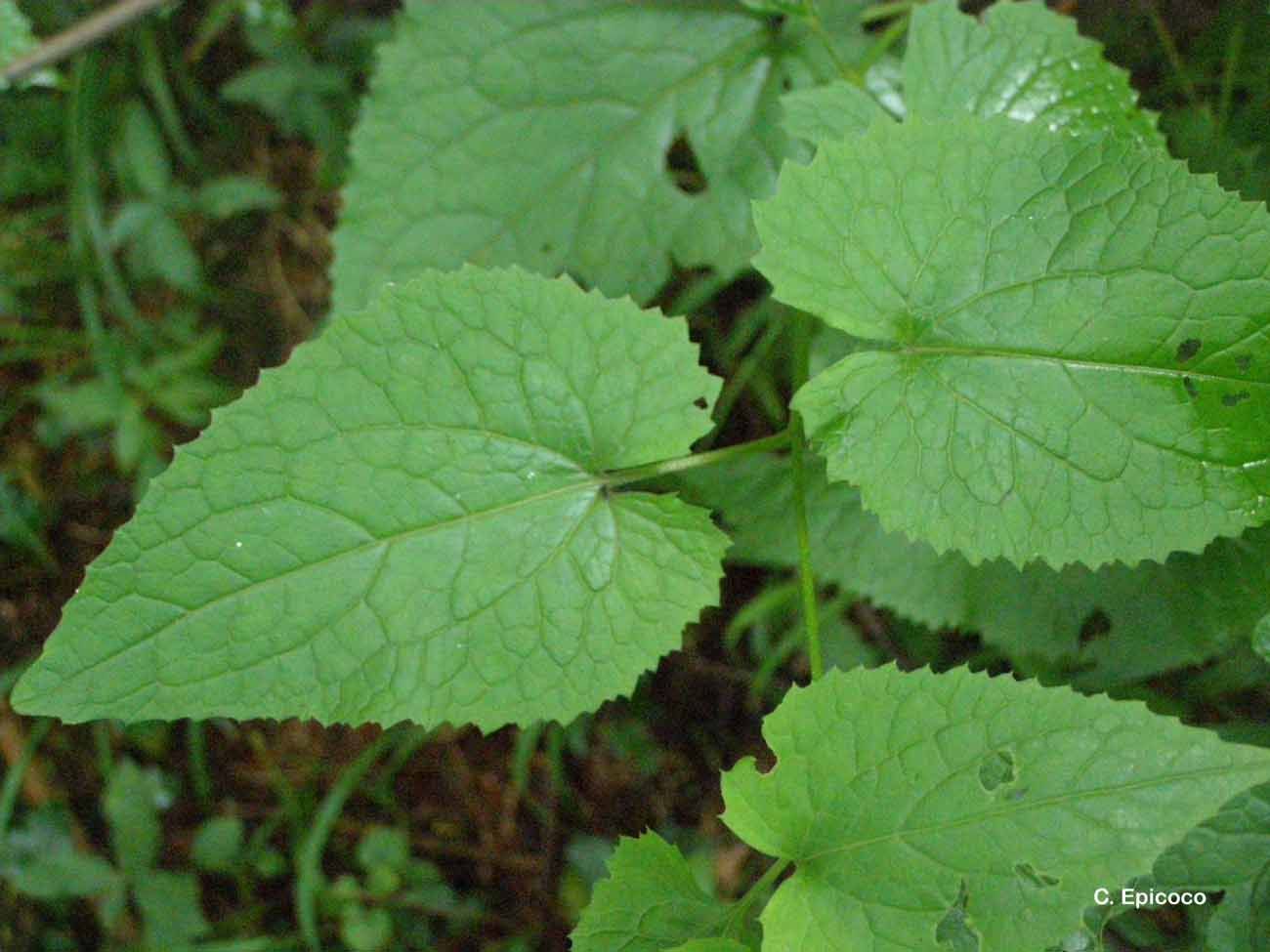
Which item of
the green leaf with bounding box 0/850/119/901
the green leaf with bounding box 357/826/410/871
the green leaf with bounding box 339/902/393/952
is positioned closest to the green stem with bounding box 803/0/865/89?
the green leaf with bounding box 357/826/410/871

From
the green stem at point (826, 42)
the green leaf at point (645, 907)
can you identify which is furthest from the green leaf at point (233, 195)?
the green leaf at point (645, 907)

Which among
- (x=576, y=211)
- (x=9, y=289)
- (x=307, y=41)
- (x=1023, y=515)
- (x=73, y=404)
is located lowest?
(x=73, y=404)

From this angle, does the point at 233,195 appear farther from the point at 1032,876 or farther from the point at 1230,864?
the point at 1230,864

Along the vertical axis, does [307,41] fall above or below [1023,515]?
above

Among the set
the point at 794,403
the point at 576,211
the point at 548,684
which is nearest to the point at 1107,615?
the point at 794,403

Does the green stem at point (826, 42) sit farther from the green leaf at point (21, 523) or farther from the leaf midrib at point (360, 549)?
the green leaf at point (21, 523)

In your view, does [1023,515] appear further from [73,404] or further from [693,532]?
[73,404]

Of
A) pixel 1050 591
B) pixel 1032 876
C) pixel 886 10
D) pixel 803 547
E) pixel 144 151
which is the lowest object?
pixel 1050 591

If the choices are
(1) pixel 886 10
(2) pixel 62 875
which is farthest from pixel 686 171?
(2) pixel 62 875
